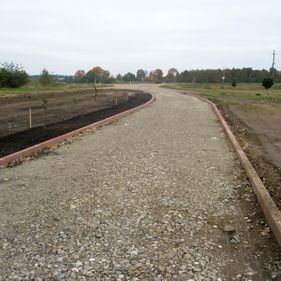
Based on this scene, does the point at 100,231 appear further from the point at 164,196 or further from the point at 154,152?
the point at 154,152

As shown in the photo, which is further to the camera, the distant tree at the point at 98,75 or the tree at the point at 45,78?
the distant tree at the point at 98,75

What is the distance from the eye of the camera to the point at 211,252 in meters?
4.93

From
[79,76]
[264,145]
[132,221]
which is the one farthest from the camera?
[79,76]

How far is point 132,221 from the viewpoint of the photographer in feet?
19.1

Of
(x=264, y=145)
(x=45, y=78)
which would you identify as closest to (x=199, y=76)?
(x=45, y=78)

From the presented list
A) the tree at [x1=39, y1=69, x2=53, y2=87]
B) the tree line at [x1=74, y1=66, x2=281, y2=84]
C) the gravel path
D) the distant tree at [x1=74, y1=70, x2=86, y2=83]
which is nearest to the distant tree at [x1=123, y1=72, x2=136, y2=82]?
the tree line at [x1=74, y1=66, x2=281, y2=84]

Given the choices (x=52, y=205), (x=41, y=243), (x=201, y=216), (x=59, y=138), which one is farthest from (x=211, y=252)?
(x=59, y=138)

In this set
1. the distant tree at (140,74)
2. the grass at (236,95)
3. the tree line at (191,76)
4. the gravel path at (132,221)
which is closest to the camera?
the gravel path at (132,221)

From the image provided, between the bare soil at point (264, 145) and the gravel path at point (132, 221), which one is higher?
the gravel path at point (132, 221)

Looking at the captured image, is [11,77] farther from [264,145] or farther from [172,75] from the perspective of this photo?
[172,75]

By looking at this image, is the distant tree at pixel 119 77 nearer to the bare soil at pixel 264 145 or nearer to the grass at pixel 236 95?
the grass at pixel 236 95

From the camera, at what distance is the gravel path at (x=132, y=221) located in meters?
4.50

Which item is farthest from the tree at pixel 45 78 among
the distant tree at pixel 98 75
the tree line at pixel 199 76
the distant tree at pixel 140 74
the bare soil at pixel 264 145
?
the distant tree at pixel 140 74

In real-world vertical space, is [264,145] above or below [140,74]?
below
